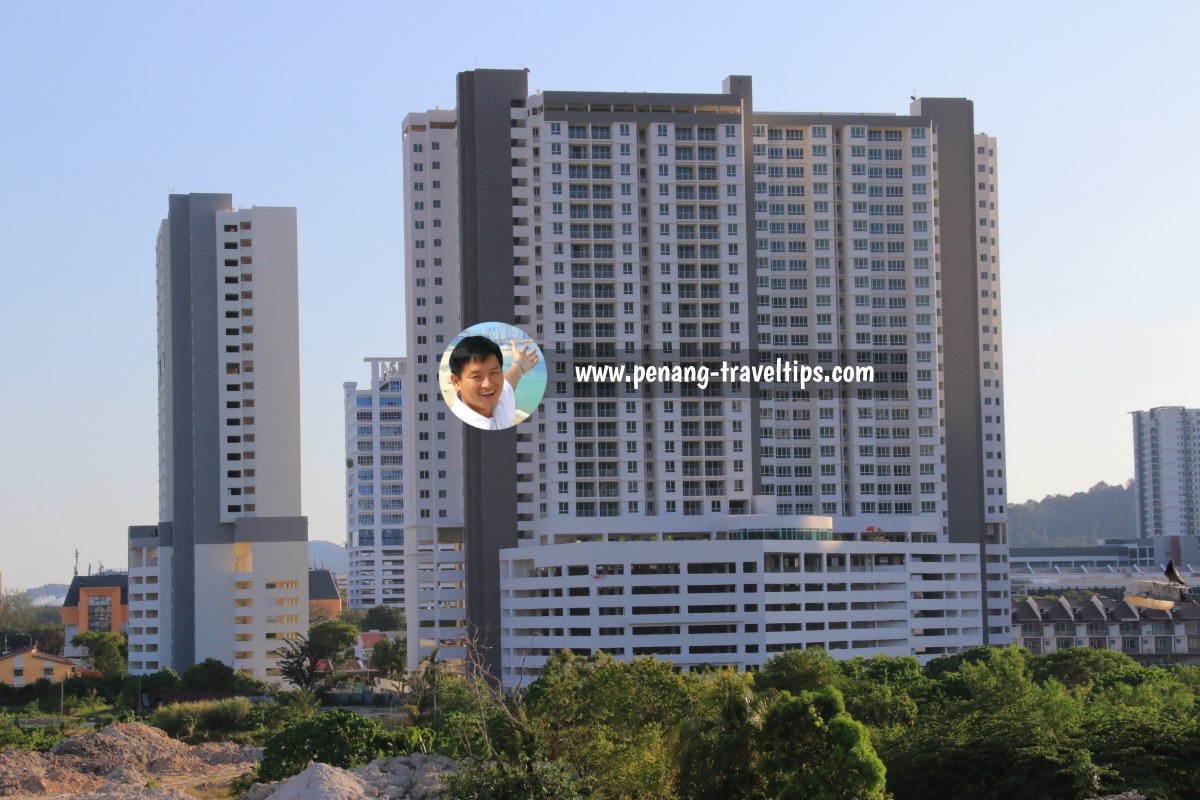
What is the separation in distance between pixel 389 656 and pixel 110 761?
202ft

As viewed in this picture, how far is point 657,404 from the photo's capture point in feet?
337

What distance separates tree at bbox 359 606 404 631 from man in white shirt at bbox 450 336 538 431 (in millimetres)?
72502

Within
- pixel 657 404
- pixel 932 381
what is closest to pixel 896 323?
pixel 932 381

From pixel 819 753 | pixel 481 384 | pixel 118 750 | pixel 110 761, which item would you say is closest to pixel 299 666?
pixel 481 384

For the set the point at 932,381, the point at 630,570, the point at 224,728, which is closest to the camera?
the point at 224,728

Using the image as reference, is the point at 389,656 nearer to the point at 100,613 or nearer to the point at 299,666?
the point at 299,666

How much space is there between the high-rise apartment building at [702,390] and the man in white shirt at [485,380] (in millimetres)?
1448

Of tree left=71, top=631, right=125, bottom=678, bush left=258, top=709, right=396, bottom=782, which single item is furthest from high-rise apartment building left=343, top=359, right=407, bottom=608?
bush left=258, top=709, right=396, bottom=782

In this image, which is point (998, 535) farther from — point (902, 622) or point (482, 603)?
point (482, 603)

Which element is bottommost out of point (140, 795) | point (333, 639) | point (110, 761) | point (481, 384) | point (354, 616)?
point (354, 616)

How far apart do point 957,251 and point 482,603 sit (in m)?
42.5

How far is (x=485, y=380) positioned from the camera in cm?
10144

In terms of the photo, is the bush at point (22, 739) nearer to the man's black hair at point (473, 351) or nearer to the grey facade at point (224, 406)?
the man's black hair at point (473, 351)

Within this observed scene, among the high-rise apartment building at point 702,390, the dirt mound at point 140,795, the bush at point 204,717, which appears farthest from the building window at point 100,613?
the dirt mound at point 140,795
